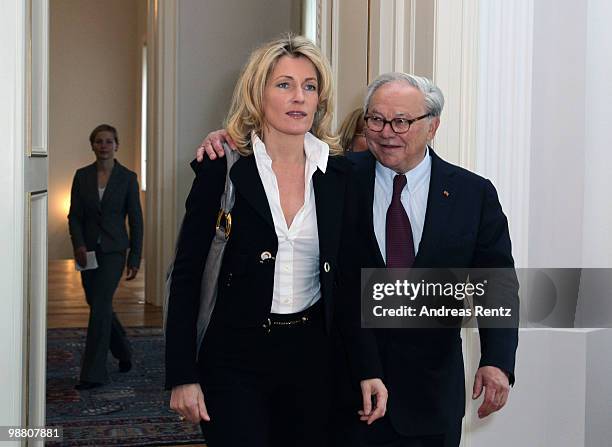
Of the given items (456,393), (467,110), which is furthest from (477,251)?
(467,110)

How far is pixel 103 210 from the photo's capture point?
23.4 feet

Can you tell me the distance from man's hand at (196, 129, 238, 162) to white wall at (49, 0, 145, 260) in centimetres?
1499

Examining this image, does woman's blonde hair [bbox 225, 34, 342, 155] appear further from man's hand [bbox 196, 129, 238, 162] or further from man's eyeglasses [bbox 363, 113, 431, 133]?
man's eyeglasses [bbox 363, 113, 431, 133]

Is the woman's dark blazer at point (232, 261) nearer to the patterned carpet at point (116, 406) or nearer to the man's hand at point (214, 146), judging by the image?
the man's hand at point (214, 146)

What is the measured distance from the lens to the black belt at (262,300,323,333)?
2.69 m

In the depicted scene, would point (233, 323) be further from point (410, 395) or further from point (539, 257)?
point (539, 257)

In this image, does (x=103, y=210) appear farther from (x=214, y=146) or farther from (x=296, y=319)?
(x=296, y=319)

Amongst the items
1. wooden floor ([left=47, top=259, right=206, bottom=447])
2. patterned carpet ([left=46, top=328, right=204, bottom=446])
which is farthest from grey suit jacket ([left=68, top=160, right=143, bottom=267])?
wooden floor ([left=47, top=259, right=206, bottom=447])

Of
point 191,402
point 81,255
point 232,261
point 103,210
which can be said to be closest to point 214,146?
point 232,261

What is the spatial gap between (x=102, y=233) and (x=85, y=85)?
11.3 meters

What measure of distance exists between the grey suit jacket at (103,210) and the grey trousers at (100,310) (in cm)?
11

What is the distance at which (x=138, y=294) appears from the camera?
41.4ft

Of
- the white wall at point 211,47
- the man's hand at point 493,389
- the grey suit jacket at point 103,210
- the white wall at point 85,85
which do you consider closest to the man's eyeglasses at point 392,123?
the man's hand at point 493,389

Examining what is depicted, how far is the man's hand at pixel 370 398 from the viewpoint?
2.81 meters
